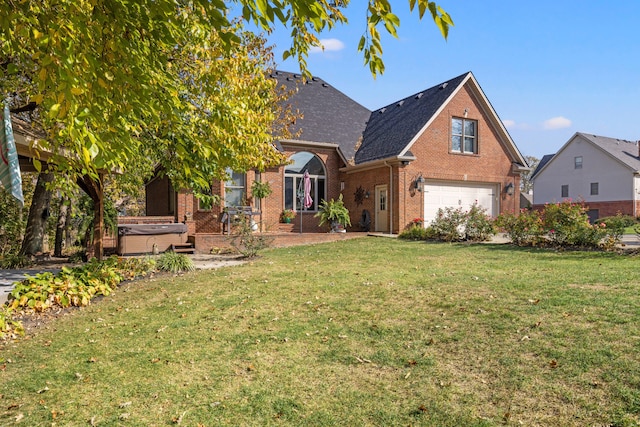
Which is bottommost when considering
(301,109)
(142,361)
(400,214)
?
(142,361)

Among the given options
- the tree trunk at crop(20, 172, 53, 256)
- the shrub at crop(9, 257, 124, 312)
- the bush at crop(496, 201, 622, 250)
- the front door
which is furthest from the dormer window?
the tree trunk at crop(20, 172, 53, 256)

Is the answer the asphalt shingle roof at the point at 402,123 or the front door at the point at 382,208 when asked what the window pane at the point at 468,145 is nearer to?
the asphalt shingle roof at the point at 402,123

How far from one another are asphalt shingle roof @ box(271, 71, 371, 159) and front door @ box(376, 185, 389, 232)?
274 centimetres

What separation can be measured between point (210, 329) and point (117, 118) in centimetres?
310

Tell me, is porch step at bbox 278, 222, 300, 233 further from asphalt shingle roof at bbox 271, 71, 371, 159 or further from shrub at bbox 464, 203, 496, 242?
shrub at bbox 464, 203, 496, 242

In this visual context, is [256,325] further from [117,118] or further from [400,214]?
A: [400,214]

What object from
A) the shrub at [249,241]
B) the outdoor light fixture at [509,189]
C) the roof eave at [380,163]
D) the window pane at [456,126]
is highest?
the window pane at [456,126]

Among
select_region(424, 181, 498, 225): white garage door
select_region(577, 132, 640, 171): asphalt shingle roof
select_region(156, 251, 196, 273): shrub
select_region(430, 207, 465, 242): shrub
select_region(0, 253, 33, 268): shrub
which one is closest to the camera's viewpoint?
select_region(156, 251, 196, 273): shrub

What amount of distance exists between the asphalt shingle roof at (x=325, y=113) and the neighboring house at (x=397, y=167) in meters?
0.07

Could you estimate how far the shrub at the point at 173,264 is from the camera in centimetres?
1059

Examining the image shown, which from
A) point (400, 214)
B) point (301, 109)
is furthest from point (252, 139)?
point (301, 109)

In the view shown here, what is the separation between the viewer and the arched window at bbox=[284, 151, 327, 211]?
2009 cm

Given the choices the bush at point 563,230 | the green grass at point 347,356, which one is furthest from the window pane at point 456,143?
the green grass at point 347,356

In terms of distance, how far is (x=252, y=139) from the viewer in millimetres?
8625
